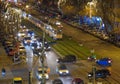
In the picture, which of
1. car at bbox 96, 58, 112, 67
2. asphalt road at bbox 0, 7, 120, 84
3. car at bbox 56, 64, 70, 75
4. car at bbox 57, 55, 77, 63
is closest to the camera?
asphalt road at bbox 0, 7, 120, 84

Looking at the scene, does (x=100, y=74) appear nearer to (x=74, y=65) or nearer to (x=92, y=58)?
(x=74, y=65)

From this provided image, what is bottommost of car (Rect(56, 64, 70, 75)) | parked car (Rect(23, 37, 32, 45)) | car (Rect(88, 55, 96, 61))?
parked car (Rect(23, 37, 32, 45))

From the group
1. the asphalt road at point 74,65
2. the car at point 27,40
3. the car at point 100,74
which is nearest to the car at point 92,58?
the asphalt road at point 74,65

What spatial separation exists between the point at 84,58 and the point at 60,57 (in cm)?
507

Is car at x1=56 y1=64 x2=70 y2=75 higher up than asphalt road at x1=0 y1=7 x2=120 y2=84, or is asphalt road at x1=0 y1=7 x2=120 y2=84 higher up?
car at x1=56 y1=64 x2=70 y2=75

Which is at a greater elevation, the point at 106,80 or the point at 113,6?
the point at 113,6

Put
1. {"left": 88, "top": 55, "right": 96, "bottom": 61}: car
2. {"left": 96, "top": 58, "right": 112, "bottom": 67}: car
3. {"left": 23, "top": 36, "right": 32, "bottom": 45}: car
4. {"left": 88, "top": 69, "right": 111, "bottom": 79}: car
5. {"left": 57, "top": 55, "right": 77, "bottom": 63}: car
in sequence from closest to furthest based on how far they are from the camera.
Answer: {"left": 88, "top": 69, "right": 111, "bottom": 79}: car < {"left": 96, "top": 58, "right": 112, "bottom": 67}: car < {"left": 57, "top": 55, "right": 77, "bottom": 63}: car < {"left": 88, "top": 55, "right": 96, "bottom": 61}: car < {"left": 23, "top": 36, "right": 32, "bottom": 45}: car

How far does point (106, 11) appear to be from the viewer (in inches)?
3708

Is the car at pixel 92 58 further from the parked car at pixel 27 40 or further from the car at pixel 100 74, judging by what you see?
the parked car at pixel 27 40

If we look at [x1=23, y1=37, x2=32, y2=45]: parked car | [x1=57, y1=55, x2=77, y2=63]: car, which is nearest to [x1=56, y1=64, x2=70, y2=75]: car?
[x1=57, y1=55, x2=77, y2=63]: car

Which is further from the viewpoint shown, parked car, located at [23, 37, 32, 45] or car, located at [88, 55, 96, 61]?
parked car, located at [23, 37, 32, 45]

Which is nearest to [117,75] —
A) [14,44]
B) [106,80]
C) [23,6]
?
[106,80]

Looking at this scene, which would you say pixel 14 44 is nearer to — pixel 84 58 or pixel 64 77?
pixel 84 58

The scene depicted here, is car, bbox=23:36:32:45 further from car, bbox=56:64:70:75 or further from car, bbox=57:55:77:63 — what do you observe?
car, bbox=56:64:70:75
